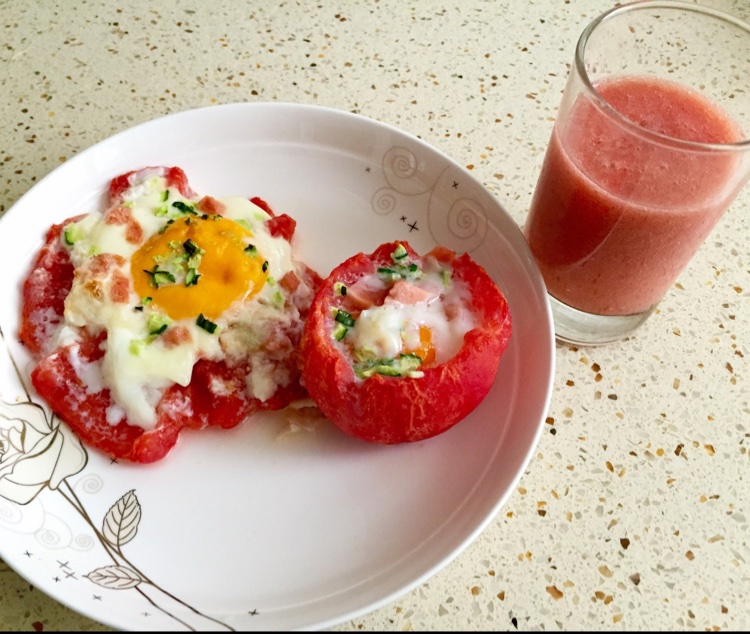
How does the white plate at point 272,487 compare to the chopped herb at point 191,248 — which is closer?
the white plate at point 272,487

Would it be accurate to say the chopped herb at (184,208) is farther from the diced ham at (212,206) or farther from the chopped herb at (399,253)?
the chopped herb at (399,253)

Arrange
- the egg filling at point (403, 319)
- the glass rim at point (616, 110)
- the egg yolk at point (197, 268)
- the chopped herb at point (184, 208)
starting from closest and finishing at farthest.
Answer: the glass rim at point (616, 110) → the egg filling at point (403, 319) → the egg yolk at point (197, 268) → the chopped herb at point (184, 208)

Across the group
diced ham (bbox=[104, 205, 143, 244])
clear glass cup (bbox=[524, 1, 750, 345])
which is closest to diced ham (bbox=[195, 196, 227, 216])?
diced ham (bbox=[104, 205, 143, 244])

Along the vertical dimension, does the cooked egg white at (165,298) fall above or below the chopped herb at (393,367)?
below

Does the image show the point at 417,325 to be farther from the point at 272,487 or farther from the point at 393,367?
the point at 272,487

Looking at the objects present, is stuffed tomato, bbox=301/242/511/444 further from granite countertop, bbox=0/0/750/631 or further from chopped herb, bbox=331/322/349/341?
granite countertop, bbox=0/0/750/631

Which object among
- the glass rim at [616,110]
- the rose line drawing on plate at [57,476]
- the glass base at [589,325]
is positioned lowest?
the rose line drawing on plate at [57,476]

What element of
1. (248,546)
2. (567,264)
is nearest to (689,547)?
(567,264)

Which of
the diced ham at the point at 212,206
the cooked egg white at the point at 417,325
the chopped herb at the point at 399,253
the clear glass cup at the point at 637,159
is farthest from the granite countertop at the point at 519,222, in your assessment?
the diced ham at the point at 212,206
